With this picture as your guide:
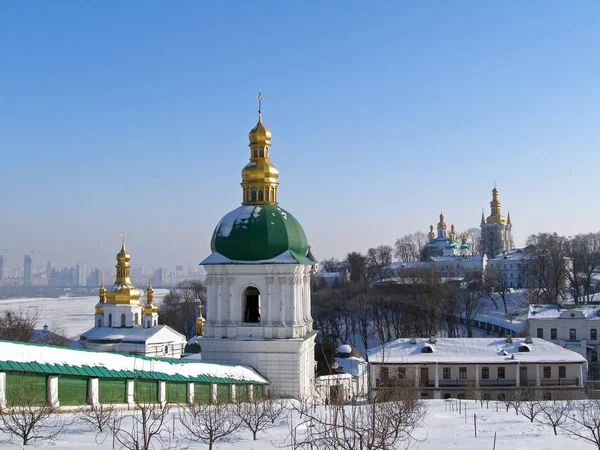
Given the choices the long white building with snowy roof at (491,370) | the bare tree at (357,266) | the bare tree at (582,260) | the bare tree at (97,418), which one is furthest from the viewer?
the bare tree at (357,266)

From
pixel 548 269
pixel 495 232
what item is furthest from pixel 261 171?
pixel 495 232

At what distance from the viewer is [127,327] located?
1483 inches

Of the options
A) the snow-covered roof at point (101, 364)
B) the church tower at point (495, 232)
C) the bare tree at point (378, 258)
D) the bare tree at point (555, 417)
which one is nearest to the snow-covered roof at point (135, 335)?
the snow-covered roof at point (101, 364)

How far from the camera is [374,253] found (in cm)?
8375

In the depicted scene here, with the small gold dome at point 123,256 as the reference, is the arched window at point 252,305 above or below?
below

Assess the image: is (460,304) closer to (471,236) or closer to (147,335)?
(147,335)

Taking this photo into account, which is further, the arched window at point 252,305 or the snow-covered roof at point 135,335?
the snow-covered roof at point 135,335

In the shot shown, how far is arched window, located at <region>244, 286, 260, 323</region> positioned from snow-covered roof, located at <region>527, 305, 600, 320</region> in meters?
23.8

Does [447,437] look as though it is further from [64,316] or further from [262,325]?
[64,316]

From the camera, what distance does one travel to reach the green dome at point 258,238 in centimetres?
1912

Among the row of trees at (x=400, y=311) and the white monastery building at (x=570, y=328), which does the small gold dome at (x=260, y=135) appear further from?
the row of trees at (x=400, y=311)

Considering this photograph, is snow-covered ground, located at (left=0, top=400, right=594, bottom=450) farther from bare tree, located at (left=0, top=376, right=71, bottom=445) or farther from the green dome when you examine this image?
the green dome

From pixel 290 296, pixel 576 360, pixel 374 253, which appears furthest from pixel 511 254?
pixel 290 296

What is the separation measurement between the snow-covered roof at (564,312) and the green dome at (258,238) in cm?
2373
